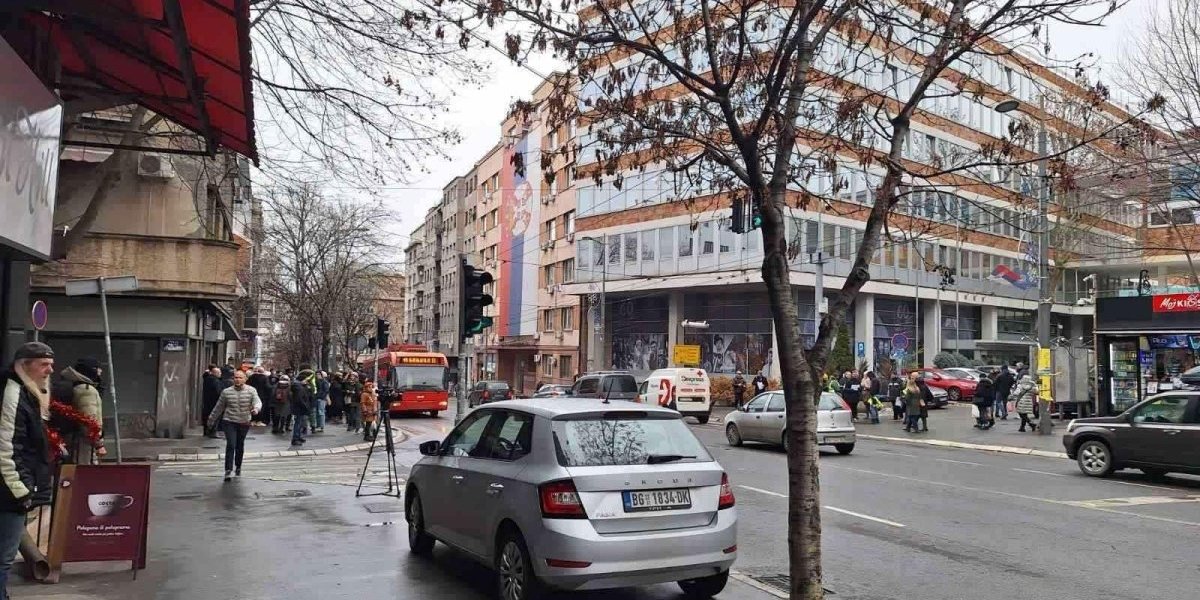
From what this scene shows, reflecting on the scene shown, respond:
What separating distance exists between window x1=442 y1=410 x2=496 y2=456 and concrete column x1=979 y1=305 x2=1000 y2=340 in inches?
2018

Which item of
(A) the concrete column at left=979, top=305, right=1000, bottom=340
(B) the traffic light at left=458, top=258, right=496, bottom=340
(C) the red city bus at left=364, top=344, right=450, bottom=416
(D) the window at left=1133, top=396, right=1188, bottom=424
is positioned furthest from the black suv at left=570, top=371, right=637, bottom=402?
(A) the concrete column at left=979, top=305, right=1000, bottom=340

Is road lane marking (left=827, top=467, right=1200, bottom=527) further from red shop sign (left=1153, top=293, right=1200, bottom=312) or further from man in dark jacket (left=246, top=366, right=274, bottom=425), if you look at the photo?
man in dark jacket (left=246, top=366, right=274, bottom=425)

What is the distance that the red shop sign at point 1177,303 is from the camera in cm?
2261

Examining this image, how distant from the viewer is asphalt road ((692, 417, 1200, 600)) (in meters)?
7.76

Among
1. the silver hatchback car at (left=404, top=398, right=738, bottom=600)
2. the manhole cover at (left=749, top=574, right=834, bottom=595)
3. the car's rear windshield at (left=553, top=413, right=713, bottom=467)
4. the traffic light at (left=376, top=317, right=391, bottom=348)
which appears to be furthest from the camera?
the traffic light at (left=376, top=317, right=391, bottom=348)

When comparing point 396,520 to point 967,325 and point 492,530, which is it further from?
point 967,325

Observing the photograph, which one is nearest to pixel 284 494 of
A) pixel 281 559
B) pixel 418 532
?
pixel 281 559

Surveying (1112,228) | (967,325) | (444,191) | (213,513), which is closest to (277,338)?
(444,191)

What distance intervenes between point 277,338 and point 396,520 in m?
77.1

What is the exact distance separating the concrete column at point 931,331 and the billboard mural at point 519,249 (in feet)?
89.7

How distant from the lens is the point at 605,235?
48594mm

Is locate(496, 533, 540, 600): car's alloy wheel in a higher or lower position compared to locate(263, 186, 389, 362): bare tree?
lower

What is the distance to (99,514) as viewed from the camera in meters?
7.52

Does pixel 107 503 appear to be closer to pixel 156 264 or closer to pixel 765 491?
pixel 765 491
